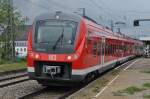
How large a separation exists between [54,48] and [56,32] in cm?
73

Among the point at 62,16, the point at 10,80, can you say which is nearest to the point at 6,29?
the point at 10,80

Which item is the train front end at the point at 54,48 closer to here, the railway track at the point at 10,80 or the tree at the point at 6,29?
the railway track at the point at 10,80

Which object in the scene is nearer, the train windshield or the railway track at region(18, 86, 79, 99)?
the railway track at region(18, 86, 79, 99)

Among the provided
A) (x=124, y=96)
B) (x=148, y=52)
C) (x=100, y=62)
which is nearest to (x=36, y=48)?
(x=124, y=96)

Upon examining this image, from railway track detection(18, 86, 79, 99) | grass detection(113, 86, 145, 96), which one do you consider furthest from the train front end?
grass detection(113, 86, 145, 96)

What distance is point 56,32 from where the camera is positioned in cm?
1761

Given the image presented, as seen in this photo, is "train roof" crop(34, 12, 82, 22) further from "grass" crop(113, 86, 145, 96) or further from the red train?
"grass" crop(113, 86, 145, 96)

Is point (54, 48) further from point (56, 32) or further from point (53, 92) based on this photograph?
point (53, 92)

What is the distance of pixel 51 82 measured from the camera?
17.5 metres

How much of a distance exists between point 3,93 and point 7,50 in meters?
43.7

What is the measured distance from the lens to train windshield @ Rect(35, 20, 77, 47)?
17.4m

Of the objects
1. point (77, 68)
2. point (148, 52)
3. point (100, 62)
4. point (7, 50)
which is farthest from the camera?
point (148, 52)

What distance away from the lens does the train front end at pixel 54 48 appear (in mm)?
17016

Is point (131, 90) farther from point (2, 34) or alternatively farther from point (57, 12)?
point (2, 34)
